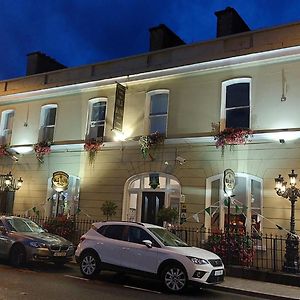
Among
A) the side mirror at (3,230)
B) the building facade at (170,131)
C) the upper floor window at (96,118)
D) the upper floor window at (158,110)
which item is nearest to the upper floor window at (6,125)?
the building facade at (170,131)

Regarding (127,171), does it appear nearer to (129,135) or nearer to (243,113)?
(129,135)

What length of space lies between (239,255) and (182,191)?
3556 mm

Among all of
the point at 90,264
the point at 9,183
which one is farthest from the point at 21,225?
the point at 9,183

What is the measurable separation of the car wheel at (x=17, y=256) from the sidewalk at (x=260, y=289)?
5.67 m

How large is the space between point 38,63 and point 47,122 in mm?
4996

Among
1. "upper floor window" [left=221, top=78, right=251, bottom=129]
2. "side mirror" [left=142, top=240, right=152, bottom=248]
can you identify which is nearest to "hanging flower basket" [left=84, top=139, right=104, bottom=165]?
"upper floor window" [left=221, top=78, right=251, bottom=129]

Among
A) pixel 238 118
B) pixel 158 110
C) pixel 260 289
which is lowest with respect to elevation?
pixel 260 289

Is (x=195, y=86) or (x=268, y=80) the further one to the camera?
(x=195, y=86)

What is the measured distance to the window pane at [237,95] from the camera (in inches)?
593

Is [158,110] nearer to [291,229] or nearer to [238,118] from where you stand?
[238,118]

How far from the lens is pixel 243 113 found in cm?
1497

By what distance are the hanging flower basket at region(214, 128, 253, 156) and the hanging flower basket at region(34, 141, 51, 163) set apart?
27.3 ft

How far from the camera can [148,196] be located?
54.0 ft

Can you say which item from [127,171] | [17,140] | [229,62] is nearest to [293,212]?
[229,62]
